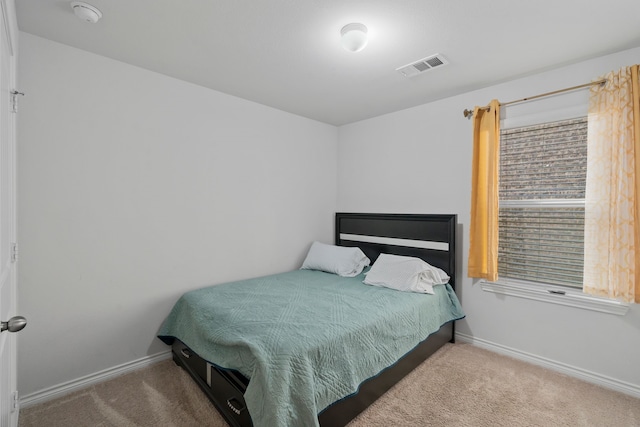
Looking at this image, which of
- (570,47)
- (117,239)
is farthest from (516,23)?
(117,239)

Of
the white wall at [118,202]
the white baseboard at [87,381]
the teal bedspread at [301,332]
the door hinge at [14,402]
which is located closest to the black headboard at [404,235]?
the teal bedspread at [301,332]

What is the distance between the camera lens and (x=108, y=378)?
2.33 meters

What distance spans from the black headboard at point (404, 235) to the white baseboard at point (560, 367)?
0.57 m

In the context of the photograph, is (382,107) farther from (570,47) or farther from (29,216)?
(29,216)

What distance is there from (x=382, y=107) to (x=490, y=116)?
1115 millimetres

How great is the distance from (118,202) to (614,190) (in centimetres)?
363

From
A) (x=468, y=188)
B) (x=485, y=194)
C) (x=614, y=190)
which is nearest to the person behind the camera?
(x=614, y=190)

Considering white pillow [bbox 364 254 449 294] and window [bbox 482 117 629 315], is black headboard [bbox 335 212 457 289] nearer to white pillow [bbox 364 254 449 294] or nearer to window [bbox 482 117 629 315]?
white pillow [bbox 364 254 449 294]

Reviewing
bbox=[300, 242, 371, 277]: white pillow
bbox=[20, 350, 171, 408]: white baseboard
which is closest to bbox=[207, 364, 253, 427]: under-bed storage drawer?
bbox=[20, 350, 171, 408]: white baseboard

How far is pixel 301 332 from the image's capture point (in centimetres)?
178

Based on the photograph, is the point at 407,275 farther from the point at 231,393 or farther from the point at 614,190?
the point at 231,393

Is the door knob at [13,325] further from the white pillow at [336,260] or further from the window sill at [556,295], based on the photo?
the window sill at [556,295]

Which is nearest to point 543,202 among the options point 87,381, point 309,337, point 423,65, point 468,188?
point 468,188

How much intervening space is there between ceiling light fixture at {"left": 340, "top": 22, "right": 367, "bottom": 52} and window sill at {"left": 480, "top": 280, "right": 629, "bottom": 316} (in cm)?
237
